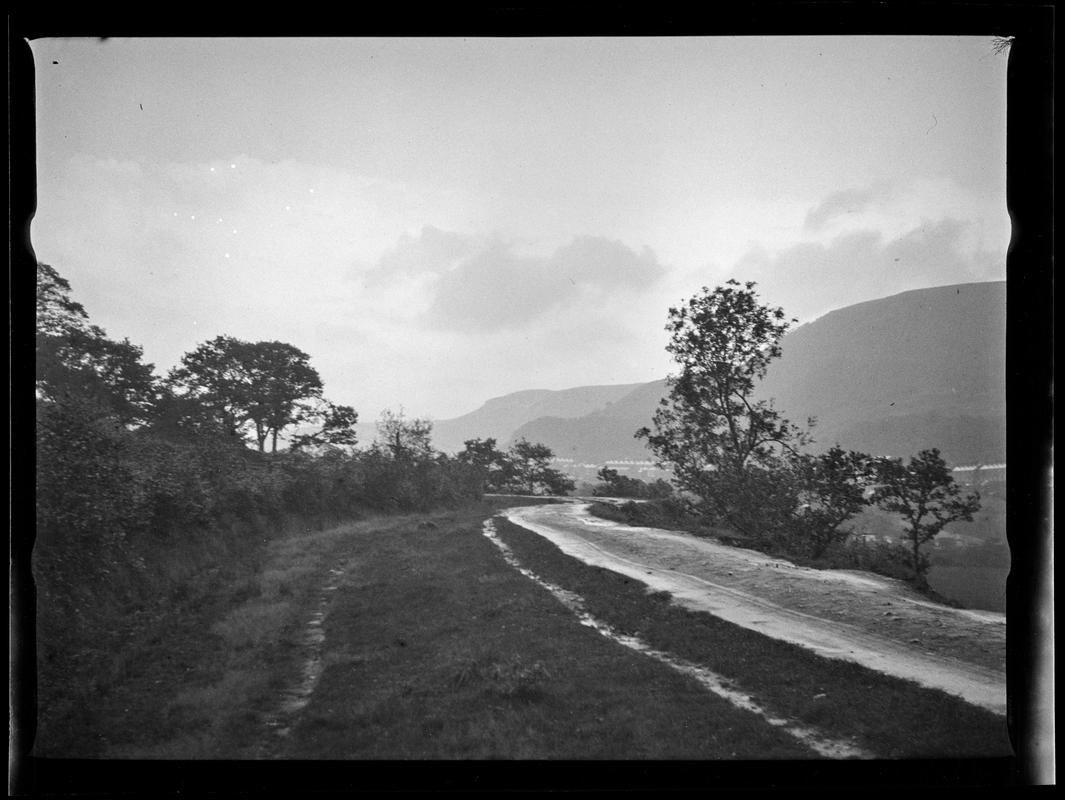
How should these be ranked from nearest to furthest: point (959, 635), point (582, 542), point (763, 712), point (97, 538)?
point (763, 712) < point (959, 635) < point (97, 538) < point (582, 542)

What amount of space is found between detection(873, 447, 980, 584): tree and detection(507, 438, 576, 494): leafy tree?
6153 millimetres

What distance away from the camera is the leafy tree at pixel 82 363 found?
7.21 m

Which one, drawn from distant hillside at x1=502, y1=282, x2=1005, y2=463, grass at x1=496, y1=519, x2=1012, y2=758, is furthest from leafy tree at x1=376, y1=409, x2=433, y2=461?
grass at x1=496, y1=519, x2=1012, y2=758

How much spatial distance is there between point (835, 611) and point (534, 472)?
694 centimetres

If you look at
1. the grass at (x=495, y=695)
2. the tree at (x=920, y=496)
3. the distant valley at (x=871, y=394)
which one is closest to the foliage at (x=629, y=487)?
the distant valley at (x=871, y=394)

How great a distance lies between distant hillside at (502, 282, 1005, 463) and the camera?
6293 millimetres

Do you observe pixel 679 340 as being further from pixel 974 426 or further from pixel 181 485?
pixel 181 485

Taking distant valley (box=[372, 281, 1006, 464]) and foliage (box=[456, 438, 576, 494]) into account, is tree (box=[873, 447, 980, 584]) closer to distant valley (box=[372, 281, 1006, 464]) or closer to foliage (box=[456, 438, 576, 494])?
distant valley (box=[372, 281, 1006, 464])

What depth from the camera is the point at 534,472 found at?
13445 mm

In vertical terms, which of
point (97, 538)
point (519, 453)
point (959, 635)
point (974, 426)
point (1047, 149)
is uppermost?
point (1047, 149)

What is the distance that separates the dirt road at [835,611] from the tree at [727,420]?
1.56 m
